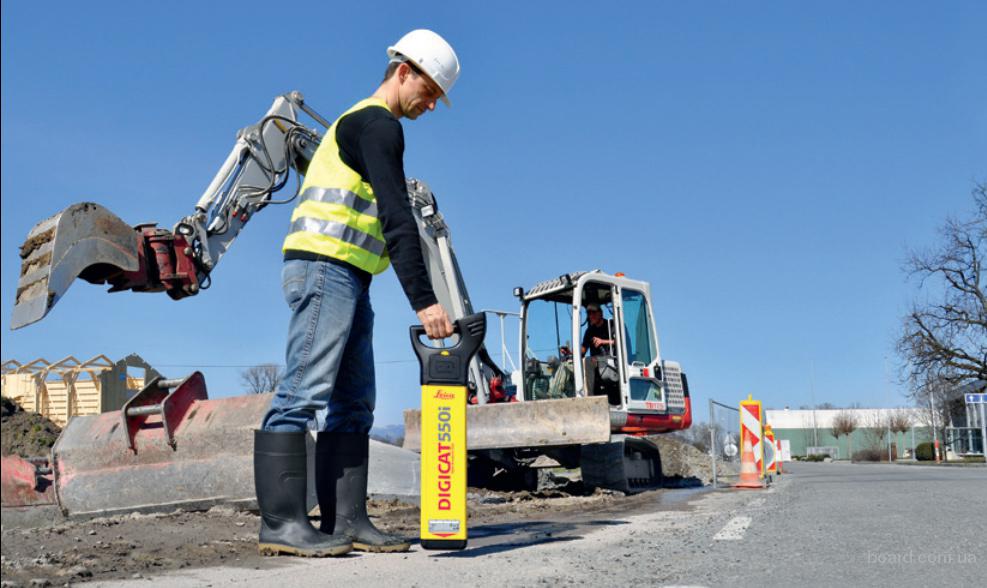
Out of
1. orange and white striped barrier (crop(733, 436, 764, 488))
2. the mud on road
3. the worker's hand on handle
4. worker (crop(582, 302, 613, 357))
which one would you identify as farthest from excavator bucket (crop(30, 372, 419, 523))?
orange and white striped barrier (crop(733, 436, 764, 488))

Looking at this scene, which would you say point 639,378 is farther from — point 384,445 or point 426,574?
point 426,574

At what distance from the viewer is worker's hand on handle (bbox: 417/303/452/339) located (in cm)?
354

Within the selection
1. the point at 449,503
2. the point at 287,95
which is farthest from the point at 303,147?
the point at 449,503

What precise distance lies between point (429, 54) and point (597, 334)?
26.3 feet

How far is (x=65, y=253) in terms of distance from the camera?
6789 millimetres

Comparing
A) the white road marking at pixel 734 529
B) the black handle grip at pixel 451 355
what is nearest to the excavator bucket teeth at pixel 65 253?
the black handle grip at pixel 451 355

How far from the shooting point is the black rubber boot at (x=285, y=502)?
3.56 meters

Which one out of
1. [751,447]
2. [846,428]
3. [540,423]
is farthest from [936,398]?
[540,423]

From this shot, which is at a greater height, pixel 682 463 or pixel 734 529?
pixel 682 463

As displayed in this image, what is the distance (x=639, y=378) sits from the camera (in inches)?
445

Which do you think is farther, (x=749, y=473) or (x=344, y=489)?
(x=749, y=473)

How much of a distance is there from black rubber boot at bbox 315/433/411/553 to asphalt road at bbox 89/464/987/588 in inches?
9.2

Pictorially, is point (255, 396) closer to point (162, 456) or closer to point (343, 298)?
point (162, 456)

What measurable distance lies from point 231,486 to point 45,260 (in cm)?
262
